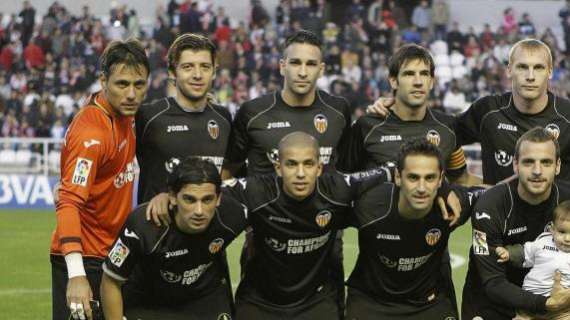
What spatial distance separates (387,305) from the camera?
26.0 feet

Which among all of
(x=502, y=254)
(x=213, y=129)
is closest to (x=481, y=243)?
(x=502, y=254)

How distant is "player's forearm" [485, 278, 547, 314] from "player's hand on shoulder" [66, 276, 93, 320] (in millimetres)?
2699

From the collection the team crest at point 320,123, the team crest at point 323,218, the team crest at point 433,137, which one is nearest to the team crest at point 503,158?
the team crest at point 433,137

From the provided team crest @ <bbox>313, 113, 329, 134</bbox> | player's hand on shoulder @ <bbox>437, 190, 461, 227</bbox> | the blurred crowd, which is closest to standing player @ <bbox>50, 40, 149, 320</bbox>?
team crest @ <bbox>313, 113, 329, 134</bbox>

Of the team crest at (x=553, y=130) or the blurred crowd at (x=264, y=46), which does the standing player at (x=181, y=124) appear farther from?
the blurred crowd at (x=264, y=46)

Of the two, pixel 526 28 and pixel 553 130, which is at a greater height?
pixel 526 28

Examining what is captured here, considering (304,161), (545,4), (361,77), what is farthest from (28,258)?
(545,4)

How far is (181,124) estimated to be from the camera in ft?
27.0

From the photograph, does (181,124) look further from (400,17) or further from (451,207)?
(400,17)

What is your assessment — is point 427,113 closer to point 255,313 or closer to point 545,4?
point 255,313

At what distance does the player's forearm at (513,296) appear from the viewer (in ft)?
24.0

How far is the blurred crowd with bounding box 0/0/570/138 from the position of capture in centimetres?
2830

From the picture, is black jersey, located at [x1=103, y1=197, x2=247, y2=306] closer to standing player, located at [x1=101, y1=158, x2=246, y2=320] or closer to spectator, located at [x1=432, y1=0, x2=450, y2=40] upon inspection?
standing player, located at [x1=101, y1=158, x2=246, y2=320]

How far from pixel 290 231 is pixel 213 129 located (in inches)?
43.3
